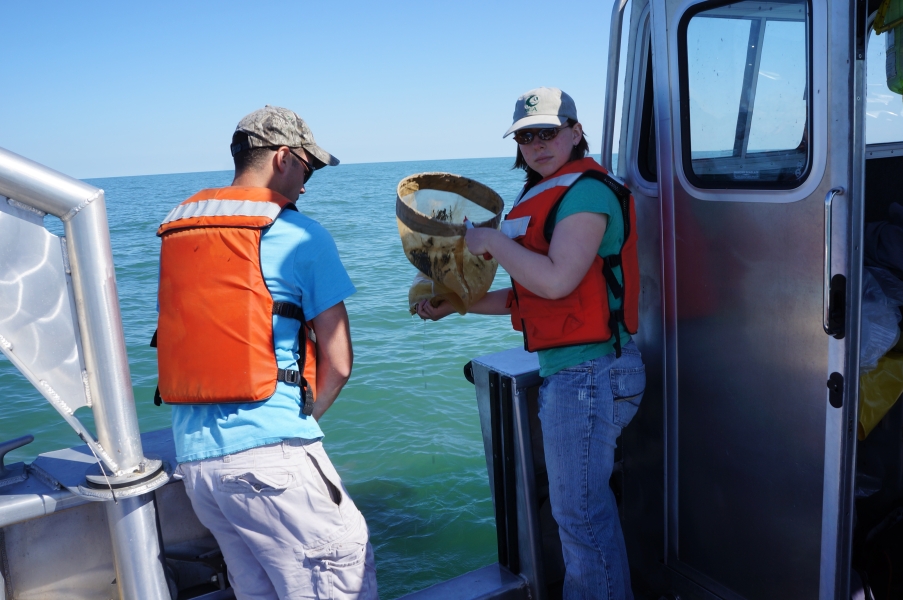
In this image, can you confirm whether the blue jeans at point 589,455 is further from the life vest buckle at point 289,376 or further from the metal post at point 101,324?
the metal post at point 101,324

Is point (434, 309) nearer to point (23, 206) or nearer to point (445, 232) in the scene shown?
point (445, 232)

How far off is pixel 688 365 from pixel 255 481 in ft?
4.86

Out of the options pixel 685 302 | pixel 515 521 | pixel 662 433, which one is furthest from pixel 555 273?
pixel 515 521

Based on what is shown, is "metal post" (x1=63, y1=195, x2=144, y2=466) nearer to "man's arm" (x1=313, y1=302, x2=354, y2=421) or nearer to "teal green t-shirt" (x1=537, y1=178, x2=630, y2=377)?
"man's arm" (x1=313, y1=302, x2=354, y2=421)

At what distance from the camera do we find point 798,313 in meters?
2.04

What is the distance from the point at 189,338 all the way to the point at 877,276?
7.90 feet

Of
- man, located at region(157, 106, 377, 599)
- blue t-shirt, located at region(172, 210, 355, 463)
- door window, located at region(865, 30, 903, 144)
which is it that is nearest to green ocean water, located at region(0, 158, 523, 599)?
man, located at region(157, 106, 377, 599)

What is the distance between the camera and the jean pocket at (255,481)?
6.40ft

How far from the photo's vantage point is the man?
1953mm

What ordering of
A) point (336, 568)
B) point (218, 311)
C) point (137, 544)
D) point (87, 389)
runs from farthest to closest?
point (336, 568) < point (218, 311) < point (137, 544) < point (87, 389)

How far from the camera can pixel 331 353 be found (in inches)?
83.4

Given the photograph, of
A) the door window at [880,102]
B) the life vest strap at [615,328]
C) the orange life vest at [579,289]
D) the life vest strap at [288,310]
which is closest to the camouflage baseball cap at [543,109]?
the orange life vest at [579,289]

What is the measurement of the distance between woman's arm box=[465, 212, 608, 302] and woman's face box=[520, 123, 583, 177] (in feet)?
1.00

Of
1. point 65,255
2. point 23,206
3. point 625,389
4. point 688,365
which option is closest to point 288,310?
point 65,255
